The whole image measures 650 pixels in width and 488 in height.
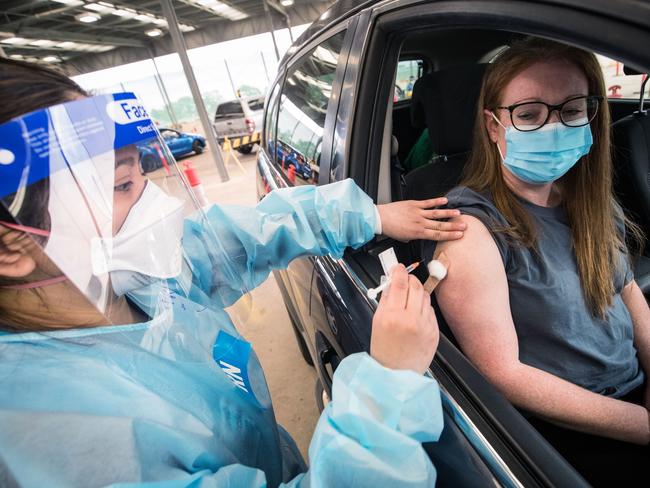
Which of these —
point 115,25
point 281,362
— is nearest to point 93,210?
point 281,362

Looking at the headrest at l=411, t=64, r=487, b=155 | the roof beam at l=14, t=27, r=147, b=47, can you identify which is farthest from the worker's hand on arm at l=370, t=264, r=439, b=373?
the roof beam at l=14, t=27, r=147, b=47

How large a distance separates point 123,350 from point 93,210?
0.24 meters

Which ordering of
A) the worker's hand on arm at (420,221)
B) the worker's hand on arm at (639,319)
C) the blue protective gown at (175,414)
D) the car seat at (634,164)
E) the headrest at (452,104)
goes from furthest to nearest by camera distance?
the car seat at (634,164)
the headrest at (452,104)
the worker's hand on arm at (639,319)
the worker's hand on arm at (420,221)
the blue protective gown at (175,414)

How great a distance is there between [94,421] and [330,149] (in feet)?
3.22

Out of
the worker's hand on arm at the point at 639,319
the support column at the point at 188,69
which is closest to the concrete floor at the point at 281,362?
the worker's hand on arm at the point at 639,319

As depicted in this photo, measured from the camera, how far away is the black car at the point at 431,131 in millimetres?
531

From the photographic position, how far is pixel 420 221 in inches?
36.7

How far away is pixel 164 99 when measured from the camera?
1644 cm

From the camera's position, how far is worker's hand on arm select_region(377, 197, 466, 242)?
887 millimetres

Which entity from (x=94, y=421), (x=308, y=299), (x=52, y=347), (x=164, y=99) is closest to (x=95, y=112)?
(x=52, y=347)

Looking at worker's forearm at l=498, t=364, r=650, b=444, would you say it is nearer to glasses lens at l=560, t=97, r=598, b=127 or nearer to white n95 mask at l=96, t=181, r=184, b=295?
glasses lens at l=560, t=97, r=598, b=127

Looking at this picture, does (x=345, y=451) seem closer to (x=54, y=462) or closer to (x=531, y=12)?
(x=54, y=462)

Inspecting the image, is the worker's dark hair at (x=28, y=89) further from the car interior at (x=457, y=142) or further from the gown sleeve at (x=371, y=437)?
the car interior at (x=457, y=142)

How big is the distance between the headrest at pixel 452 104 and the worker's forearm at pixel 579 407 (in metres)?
1.00
